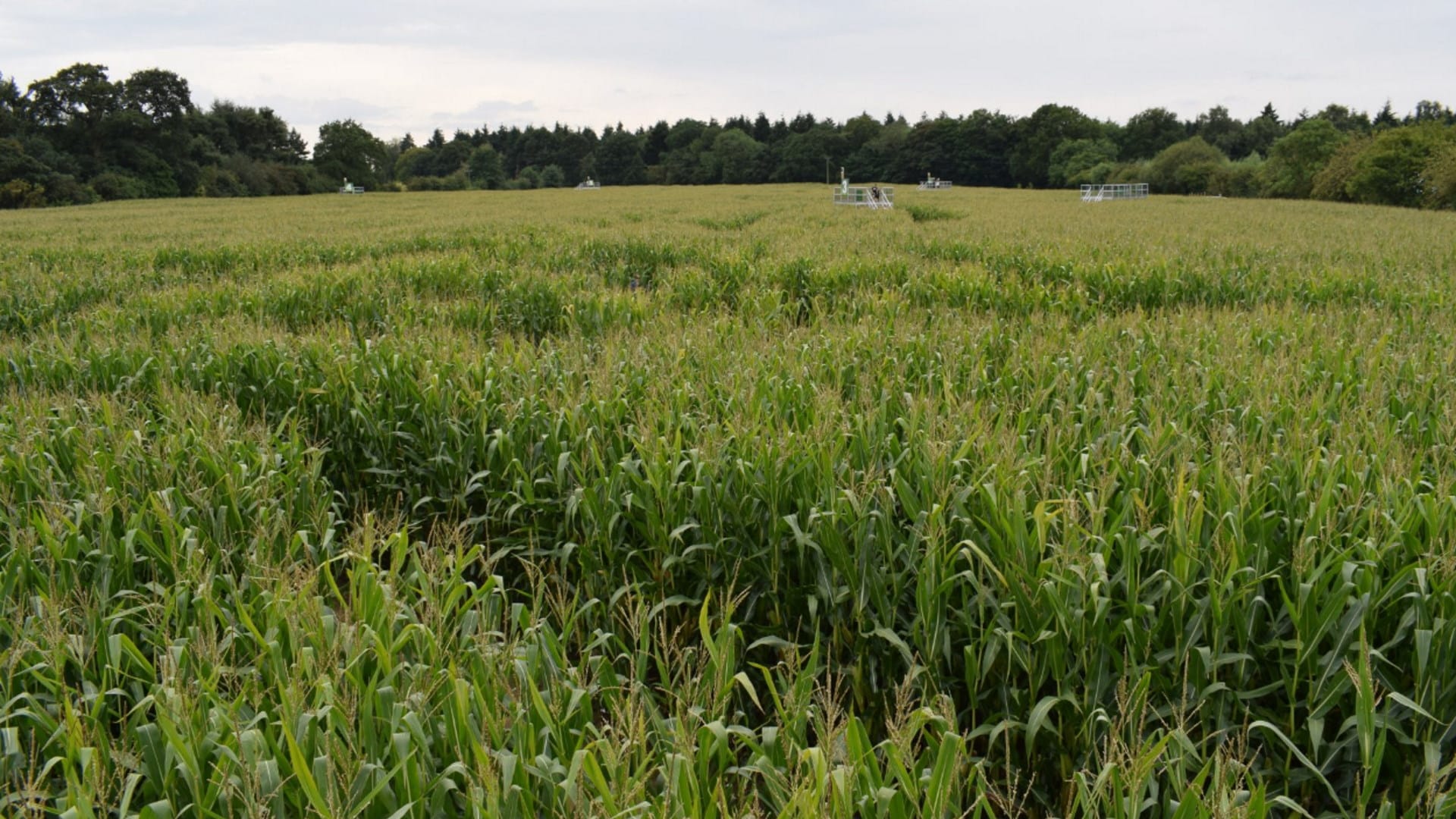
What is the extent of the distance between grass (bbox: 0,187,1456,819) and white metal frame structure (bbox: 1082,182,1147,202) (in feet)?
173

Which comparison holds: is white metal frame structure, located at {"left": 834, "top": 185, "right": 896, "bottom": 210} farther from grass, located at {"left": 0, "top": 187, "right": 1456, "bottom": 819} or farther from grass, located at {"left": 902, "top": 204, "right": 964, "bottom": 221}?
grass, located at {"left": 0, "top": 187, "right": 1456, "bottom": 819}

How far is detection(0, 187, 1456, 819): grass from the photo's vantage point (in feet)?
7.73

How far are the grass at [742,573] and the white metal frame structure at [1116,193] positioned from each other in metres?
52.7

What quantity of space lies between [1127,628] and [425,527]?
4659mm

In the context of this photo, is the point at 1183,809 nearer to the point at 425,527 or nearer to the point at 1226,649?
the point at 1226,649

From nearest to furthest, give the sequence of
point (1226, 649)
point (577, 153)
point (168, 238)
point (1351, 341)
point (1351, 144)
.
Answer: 1. point (1226, 649)
2. point (1351, 341)
3. point (168, 238)
4. point (1351, 144)
5. point (577, 153)

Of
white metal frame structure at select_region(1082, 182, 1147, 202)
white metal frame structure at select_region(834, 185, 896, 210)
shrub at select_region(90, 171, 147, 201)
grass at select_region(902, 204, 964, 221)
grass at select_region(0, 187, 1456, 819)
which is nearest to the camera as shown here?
grass at select_region(0, 187, 1456, 819)

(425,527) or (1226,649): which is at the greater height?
(1226,649)

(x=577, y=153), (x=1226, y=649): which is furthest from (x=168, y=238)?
(x=577, y=153)

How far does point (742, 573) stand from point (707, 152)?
114932 mm

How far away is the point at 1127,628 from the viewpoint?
3127mm

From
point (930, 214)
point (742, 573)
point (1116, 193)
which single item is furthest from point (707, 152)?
point (742, 573)

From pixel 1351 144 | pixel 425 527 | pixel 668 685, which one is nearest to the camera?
pixel 668 685

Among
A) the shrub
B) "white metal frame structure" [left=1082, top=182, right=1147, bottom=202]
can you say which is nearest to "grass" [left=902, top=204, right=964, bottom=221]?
"white metal frame structure" [left=1082, top=182, right=1147, bottom=202]
